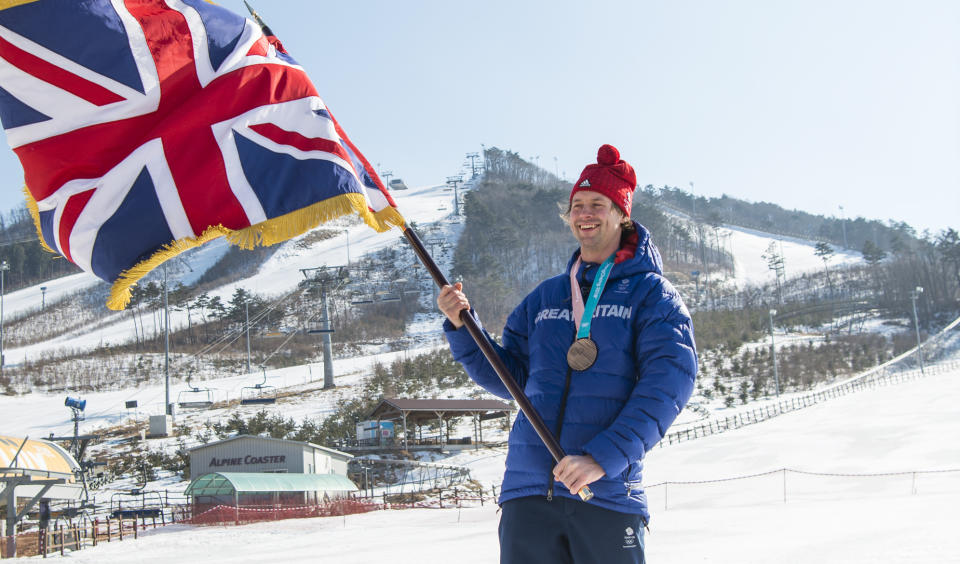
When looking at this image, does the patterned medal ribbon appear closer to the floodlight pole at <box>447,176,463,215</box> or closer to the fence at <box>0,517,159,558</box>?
the fence at <box>0,517,159,558</box>

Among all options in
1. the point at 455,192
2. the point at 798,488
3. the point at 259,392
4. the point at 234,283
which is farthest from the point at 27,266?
the point at 798,488

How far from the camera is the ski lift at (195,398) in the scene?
48.5 meters

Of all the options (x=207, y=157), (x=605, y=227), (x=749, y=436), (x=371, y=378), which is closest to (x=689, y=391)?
(x=605, y=227)

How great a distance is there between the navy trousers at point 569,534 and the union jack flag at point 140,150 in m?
1.42

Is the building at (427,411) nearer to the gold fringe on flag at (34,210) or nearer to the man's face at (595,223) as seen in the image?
the gold fringe on flag at (34,210)

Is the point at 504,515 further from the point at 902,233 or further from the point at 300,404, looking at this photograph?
the point at 902,233

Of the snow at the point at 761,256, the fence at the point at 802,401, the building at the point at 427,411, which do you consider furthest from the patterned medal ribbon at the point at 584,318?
the snow at the point at 761,256

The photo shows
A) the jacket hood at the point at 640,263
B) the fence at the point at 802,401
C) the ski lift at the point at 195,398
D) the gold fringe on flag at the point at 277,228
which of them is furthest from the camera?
the ski lift at the point at 195,398

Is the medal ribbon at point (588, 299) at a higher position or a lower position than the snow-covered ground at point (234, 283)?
lower

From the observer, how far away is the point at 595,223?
293 centimetres

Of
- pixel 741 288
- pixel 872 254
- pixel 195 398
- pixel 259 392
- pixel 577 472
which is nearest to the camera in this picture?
pixel 577 472

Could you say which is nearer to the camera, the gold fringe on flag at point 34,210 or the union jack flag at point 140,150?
the union jack flag at point 140,150

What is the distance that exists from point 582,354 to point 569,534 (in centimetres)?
58

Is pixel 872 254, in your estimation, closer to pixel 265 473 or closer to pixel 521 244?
pixel 521 244
